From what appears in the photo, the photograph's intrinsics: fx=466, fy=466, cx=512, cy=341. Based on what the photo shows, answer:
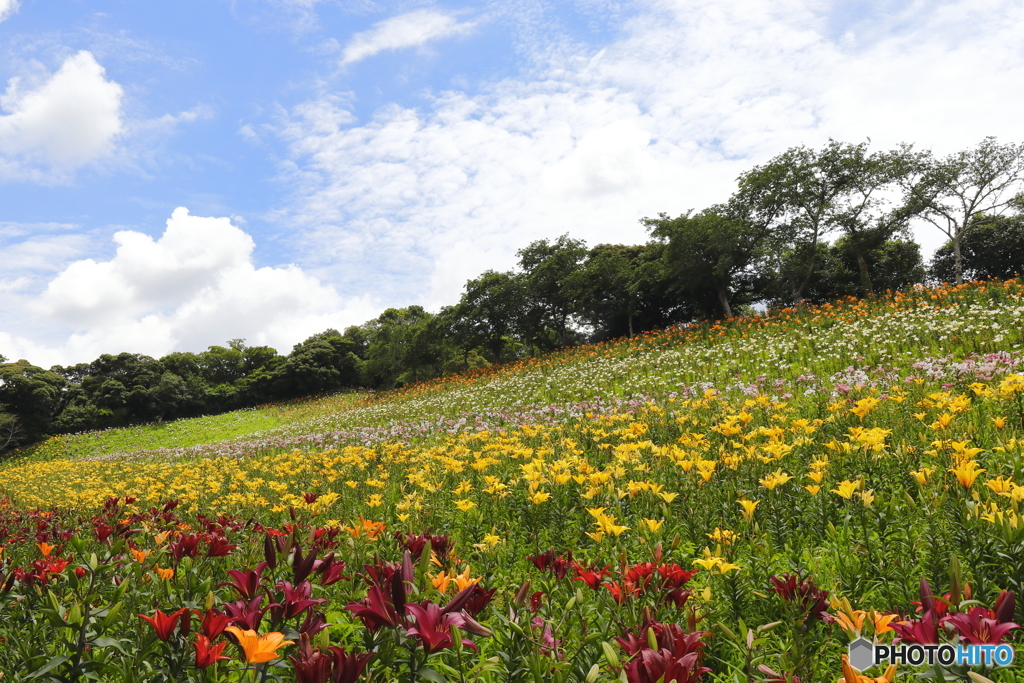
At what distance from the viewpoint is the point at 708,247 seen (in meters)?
18.8

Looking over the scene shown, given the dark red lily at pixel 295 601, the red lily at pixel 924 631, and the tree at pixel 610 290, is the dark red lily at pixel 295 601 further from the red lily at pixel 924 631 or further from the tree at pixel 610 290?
the tree at pixel 610 290

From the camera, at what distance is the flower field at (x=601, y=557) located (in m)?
1.44

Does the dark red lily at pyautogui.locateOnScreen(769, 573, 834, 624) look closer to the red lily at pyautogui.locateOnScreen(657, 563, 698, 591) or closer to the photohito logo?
the photohito logo

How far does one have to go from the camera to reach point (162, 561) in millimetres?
2881

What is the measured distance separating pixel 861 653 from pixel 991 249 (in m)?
37.4

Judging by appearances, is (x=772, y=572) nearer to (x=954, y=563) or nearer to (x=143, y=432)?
(x=954, y=563)

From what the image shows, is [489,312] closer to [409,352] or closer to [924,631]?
[409,352]

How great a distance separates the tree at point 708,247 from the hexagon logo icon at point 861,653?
1907 centimetres

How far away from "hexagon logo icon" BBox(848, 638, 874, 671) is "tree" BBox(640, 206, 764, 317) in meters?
19.1

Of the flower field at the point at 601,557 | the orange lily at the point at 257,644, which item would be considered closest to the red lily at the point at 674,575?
the flower field at the point at 601,557

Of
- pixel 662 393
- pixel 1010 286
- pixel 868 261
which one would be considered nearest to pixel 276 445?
pixel 662 393

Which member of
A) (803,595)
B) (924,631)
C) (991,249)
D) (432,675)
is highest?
(991,249)

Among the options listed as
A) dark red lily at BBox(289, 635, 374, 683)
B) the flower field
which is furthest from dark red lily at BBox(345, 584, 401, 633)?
dark red lily at BBox(289, 635, 374, 683)

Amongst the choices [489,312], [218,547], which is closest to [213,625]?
[218,547]
